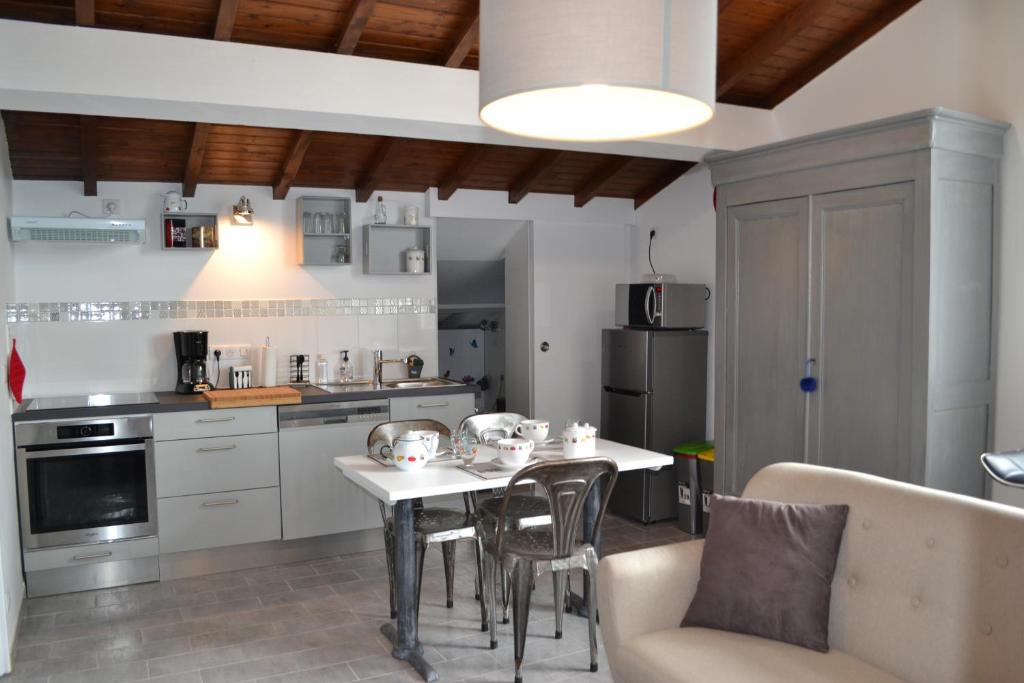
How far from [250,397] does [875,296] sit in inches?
124

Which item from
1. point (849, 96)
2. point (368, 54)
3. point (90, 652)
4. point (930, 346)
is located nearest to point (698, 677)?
point (930, 346)

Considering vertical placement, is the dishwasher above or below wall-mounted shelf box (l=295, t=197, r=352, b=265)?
below

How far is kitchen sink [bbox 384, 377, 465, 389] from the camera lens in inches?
199

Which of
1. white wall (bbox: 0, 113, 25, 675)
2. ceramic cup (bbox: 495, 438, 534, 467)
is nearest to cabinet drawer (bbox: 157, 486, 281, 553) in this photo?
white wall (bbox: 0, 113, 25, 675)

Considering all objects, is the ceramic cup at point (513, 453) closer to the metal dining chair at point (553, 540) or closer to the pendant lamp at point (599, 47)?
the metal dining chair at point (553, 540)

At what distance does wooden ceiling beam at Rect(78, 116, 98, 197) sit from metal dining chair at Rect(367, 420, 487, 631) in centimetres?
203

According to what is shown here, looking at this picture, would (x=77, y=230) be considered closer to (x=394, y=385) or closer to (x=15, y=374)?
(x=15, y=374)

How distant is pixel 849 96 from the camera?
4.33 meters

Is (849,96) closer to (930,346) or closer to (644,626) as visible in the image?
(930,346)

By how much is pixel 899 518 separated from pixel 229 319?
3959 mm

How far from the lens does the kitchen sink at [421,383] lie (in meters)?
5.05

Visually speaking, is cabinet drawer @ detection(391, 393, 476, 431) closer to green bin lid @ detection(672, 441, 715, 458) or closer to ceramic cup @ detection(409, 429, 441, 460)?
green bin lid @ detection(672, 441, 715, 458)

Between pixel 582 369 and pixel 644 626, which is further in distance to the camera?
pixel 582 369

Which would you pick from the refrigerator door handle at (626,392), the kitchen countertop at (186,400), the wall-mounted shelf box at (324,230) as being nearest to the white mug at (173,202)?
the wall-mounted shelf box at (324,230)
